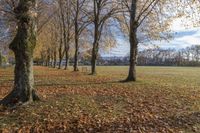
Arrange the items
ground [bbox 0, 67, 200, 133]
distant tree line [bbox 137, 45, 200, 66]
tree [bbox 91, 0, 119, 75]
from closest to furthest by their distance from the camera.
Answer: ground [bbox 0, 67, 200, 133]
tree [bbox 91, 0, 119, 75]
distant tree line [bbox 137, 45, 200, 66]

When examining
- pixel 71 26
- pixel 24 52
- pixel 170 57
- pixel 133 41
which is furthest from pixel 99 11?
pixel 170 57

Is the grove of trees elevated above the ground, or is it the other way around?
the grove of trees

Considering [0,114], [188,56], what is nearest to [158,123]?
[0,114]

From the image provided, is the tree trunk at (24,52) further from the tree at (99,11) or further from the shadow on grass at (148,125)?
the tree at (99,11)

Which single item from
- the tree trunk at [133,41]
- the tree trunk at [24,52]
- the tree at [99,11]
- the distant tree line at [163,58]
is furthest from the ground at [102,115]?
the distant tree line at [163,58]

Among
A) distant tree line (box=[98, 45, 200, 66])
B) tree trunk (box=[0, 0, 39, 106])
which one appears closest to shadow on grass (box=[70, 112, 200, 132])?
tree trunk (box=[0, 0, 39, 106])

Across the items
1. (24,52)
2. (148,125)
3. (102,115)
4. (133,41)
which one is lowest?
(148,125)

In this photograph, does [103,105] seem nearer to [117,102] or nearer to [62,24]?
[117,102]

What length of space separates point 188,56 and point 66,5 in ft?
409

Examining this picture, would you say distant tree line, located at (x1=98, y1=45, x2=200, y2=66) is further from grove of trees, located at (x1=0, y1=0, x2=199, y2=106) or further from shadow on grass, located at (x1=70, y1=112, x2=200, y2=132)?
shadow on grass, located at (x1=70, y1=112, x2=200, y2=132)

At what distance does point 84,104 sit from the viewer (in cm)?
1323

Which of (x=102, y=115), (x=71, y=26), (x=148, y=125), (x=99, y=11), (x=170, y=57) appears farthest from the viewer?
(x=170, y=57)

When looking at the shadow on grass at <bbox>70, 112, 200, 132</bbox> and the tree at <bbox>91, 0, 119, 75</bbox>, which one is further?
the tree at <bbox>91, 0, 119, 75</bbox>

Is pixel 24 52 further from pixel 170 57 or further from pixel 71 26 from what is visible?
pixel 170 57
